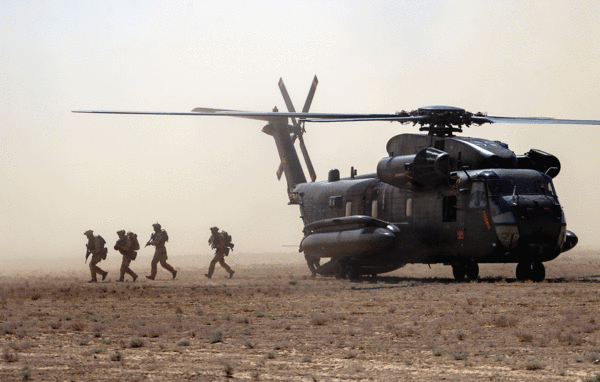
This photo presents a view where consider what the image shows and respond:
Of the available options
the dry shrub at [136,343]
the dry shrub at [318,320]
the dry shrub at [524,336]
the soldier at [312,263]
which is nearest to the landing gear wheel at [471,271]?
the soldier at [312,263]

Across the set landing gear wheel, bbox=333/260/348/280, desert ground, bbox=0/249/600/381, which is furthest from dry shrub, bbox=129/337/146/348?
landing gear wheel, bbox=333/260/348/280

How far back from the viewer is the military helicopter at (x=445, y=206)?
55.4 feet

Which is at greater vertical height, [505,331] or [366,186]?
[366,186]

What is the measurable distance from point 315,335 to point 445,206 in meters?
8.88

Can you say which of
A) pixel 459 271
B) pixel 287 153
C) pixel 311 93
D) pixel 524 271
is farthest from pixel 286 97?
pixel 524 271

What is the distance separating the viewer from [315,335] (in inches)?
410

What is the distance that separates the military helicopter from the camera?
665 inches

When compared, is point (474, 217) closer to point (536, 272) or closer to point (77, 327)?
point (536, 272)

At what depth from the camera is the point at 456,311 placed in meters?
12.3

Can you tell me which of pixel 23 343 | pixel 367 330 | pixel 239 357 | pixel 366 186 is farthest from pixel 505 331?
pixel 366 186

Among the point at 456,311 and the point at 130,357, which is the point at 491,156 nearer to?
the point at 456,311

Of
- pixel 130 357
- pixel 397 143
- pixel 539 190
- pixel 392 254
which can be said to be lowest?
pixel 130 357

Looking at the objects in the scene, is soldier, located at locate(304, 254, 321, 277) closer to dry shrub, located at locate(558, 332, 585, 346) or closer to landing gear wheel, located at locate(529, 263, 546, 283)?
landing gear wheel, located at locate(529, 263, 546, 283)

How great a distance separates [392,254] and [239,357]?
11635 mm
